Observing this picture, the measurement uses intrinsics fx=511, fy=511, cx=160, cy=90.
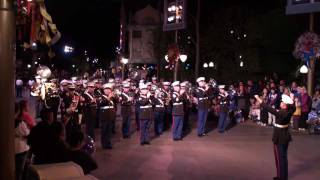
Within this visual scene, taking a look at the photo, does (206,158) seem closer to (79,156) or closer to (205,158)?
(205,158)

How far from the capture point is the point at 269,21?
36469 millimetres

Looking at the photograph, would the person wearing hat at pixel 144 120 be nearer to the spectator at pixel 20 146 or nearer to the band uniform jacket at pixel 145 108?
the band uniform jacket at pixel 145 108

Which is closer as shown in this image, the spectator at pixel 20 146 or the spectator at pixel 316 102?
the spectator at pixel 20 146

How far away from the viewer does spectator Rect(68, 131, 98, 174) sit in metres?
6.78

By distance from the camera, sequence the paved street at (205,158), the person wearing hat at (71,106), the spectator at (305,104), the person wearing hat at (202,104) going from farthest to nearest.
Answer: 1. the spectator at (305,104)
2. the person wearing hat at (202,104)
3. the person wearing hat at (71,106)
4. the paved street at (205,158)

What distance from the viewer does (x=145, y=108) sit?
15.9 metres

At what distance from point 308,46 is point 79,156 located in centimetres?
1594

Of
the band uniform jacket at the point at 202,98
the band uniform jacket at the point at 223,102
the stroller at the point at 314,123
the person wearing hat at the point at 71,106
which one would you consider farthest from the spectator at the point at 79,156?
the stroller at the point at 314,123

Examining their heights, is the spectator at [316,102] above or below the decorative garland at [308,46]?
below

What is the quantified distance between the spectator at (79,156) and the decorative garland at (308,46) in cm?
1569

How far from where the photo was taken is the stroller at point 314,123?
1906 centimetres

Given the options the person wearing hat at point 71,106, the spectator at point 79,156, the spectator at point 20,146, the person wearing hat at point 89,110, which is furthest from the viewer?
the person wearing hat at point 89,110

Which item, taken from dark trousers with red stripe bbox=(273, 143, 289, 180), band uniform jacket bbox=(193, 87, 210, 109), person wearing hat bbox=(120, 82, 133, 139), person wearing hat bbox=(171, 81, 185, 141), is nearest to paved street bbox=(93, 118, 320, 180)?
person wearing hat bbox=(171, 81, 185, 141)

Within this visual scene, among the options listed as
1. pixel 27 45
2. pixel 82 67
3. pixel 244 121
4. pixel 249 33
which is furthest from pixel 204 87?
pixel 82 67
